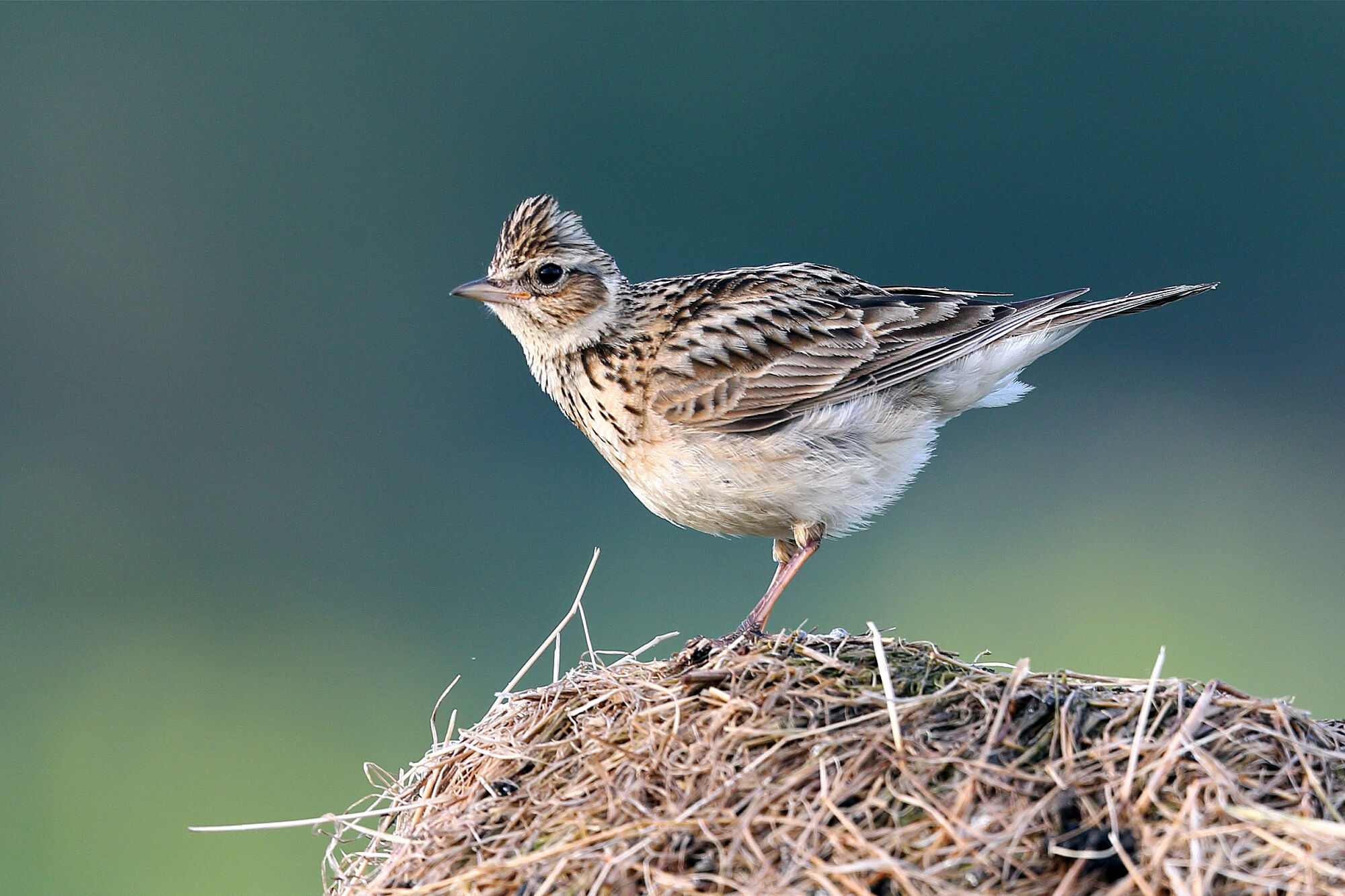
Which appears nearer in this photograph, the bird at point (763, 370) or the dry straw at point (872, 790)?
the dry straw at point (872, 790)

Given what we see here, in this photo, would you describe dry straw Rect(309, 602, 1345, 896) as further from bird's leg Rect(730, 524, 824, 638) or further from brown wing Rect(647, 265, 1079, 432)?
brown wing Rect(647, 265, 1079, 432)

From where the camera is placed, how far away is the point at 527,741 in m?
4.65

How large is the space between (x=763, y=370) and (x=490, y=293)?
148 cm

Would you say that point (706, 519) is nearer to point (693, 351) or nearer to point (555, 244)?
point (693, 351)

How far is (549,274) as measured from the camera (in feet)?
21.6

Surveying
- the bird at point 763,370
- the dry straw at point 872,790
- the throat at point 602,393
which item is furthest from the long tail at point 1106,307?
the dry straw at point 872,790

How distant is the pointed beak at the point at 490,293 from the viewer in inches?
254

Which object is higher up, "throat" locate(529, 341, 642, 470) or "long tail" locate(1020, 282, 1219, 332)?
"long tail" locate(1020, 282, 1219, 332)

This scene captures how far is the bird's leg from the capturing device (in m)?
5.86

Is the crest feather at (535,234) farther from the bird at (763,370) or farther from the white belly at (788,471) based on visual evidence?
the white belly at (788,471)

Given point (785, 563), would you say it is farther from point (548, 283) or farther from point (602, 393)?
point (548, 283)

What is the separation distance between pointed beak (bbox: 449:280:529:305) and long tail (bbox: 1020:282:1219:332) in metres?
2.67

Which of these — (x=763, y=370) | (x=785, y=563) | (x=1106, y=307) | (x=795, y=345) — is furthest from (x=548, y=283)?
(x=1106, y=307)

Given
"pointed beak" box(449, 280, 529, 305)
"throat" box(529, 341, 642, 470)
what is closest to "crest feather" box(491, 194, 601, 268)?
"pointed beak" box(449, 280, 529, 305)
